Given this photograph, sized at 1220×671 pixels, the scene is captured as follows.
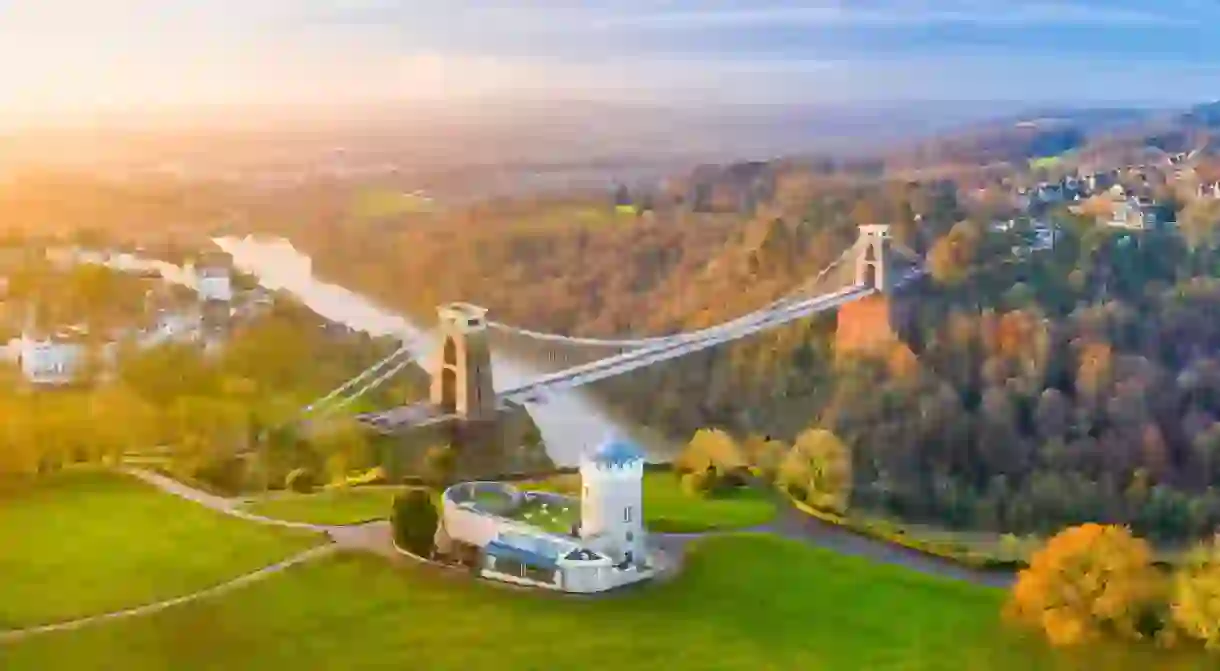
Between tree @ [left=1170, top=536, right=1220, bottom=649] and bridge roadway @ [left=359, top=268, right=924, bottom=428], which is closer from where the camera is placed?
tree @ [left=1170, top=536, right=1220, bottom=649]

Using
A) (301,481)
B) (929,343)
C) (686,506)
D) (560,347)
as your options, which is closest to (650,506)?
(686,506)

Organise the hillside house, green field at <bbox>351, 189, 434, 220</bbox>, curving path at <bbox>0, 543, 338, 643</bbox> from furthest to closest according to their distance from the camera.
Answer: the hillside house < green field at <bbox>351, 189, 434, 220</bbox> < curving path at <bbox>0, 543, 338, 643</bbox>

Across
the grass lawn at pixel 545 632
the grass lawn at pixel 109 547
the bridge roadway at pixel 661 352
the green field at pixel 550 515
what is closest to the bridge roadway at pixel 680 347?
the bridge roadway at pixel 661 352

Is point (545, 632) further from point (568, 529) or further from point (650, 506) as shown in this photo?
point (650, 506)

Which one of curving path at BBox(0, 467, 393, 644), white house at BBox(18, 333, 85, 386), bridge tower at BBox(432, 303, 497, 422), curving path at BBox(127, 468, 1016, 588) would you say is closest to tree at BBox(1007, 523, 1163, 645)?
curving path at BBox(127, 468, 1016, 588)

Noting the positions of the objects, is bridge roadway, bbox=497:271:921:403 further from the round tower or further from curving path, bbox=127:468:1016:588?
curving path, bbox=127:468:1016:588

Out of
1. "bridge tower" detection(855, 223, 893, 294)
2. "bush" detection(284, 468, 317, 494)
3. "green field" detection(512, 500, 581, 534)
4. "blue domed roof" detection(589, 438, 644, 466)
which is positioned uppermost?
"bridge tower" detection(855, 223, 893, 294)
